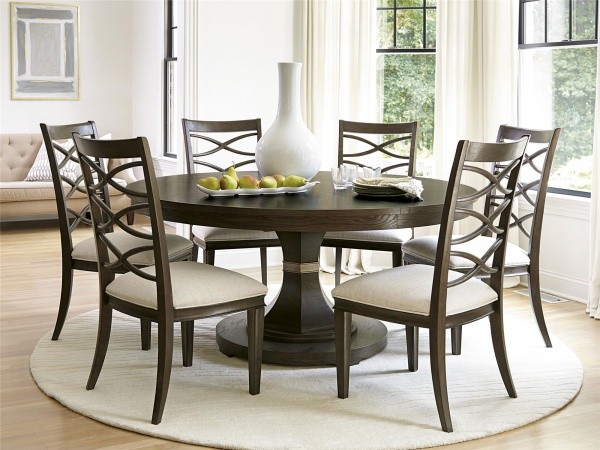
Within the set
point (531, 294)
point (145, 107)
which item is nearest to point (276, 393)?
point (531, 294)

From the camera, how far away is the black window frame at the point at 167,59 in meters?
8.12

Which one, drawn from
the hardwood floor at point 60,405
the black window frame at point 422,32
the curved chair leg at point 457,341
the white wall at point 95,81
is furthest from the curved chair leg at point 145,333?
the white wall at point 95,81

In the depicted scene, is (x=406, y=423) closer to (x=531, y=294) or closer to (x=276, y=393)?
(x=276, y=393)

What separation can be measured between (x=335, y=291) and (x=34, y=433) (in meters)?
1.14

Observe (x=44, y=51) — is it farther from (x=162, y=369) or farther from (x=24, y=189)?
(x=162, y=369)

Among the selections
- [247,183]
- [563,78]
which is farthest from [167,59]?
[247,183]

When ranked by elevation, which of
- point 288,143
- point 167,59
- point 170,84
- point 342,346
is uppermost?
point 167,59

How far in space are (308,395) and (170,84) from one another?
546cm

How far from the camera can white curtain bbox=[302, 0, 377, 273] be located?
18.6 feet

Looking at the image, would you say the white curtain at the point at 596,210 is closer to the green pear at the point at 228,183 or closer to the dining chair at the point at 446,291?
the dining chair at the point at 446,291

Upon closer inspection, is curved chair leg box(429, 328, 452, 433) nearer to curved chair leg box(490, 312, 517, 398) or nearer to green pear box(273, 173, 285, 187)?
curved chair leg box(490, 312, 517, 398)

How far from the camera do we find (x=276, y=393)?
331cm

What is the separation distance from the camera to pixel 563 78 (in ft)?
16.9

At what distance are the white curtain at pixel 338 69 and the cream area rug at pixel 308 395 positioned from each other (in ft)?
6.91
